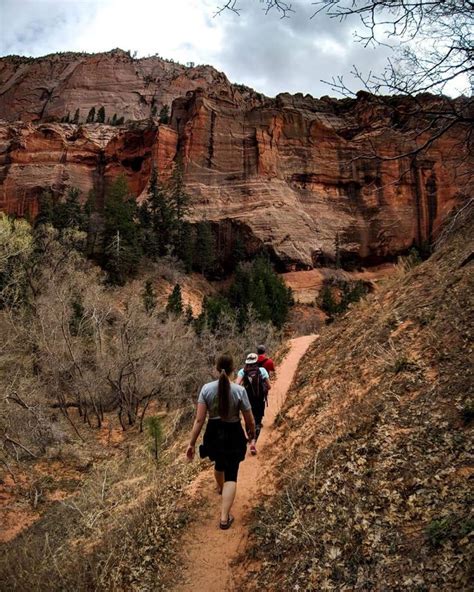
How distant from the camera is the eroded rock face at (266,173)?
160ft

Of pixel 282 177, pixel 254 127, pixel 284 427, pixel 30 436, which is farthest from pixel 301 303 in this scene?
pixel 284 427

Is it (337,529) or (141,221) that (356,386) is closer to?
(337,529)

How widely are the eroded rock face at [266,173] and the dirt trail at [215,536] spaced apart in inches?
1651

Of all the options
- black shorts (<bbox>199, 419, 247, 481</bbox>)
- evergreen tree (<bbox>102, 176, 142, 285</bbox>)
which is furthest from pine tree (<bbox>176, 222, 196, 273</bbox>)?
black shorts (<bbox>199, 419, 247, 481</bbox>)

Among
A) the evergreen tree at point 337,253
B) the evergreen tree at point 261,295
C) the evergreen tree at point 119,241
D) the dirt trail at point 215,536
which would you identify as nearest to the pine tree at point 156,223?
the evergreen tree at point 119,241

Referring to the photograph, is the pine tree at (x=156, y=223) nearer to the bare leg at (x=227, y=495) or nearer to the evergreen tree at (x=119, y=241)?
the evergreen tree at (x=119, y=241)

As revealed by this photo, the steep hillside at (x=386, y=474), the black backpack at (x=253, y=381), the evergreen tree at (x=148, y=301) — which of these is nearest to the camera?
the steep hillside at (x=386, y=474)

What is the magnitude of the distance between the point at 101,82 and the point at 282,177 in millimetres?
73429

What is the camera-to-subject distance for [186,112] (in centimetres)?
5538

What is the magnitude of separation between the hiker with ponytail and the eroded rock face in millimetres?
43106

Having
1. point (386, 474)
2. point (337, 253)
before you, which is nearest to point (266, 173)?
point (337, 253)

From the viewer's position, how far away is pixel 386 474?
405 centimetres

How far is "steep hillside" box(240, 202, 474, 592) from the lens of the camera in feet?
10.3

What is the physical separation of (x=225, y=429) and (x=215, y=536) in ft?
3.91
